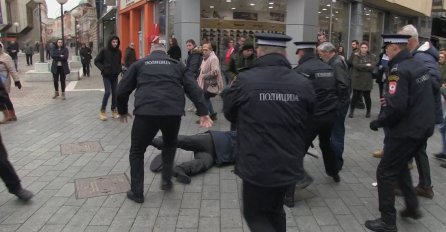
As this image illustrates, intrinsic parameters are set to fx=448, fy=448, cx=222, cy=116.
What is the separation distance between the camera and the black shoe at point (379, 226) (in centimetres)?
414

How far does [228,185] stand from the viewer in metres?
5.48

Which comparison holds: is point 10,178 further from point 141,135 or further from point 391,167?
point 391,167

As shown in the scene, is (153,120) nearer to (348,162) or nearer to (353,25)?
(348,162)

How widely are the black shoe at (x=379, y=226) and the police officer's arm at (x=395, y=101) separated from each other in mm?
935

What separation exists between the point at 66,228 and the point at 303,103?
2556mm

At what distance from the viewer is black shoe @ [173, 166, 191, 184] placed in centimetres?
551

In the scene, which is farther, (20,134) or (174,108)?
(20,134)

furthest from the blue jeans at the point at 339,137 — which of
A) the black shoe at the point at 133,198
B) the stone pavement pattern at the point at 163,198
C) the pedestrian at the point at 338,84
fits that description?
the black shoe at the point at 133,198

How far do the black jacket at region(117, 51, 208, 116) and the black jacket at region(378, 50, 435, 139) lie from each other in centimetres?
193

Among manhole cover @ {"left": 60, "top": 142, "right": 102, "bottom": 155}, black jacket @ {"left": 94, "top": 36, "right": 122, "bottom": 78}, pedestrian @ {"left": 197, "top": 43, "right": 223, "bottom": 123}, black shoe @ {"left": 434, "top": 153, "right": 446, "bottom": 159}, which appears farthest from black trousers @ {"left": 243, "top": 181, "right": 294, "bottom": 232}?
black jacket @ {"left": 94, "top": 36, "right": 122, "bottom": 78}

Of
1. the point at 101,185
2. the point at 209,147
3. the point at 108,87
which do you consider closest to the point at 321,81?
the point at 209,147

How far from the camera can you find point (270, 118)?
9.87 ft

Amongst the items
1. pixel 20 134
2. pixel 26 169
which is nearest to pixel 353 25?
pixel 20 134

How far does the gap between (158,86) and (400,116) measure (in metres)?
2.40
